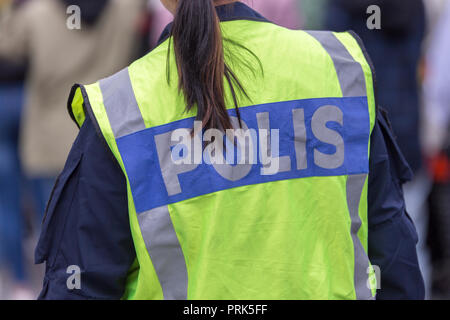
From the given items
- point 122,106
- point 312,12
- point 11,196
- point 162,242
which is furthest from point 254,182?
point 11,196

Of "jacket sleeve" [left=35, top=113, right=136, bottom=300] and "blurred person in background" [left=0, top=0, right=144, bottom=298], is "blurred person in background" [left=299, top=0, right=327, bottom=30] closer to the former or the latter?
"blurred person in background" [left=0, top=0, right=144, bottom=298]

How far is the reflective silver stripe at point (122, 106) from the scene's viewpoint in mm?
1763

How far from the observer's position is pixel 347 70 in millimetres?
1847

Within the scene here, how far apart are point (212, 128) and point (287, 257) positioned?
0.33 m

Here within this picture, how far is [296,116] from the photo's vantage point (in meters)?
1.79

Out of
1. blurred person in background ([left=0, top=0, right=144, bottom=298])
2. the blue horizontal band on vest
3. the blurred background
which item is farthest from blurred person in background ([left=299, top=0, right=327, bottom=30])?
the blue horizontal band on vest

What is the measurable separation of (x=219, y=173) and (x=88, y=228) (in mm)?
319

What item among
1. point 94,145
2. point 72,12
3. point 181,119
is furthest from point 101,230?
point 72,12

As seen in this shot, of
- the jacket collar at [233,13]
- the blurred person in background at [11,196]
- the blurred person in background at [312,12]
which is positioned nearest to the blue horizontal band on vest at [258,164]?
the jacket collar at [233,13]

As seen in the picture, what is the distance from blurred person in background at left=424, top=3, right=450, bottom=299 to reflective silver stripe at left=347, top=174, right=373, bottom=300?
7.83ft

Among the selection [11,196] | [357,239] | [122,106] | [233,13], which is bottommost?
[11,196]

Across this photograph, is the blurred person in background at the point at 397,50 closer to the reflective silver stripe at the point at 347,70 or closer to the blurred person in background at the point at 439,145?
the blurred person in background at the point at 439,145

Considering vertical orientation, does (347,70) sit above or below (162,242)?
above

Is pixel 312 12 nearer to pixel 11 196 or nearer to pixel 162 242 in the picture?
pixel 11 196
